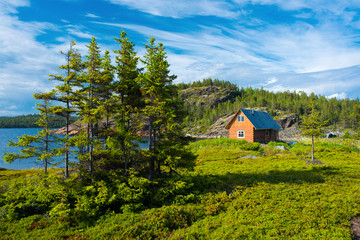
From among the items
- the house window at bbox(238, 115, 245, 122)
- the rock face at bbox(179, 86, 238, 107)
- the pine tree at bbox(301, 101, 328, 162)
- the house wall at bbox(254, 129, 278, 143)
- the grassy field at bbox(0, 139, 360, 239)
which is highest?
the rock face at bbox(179, 86, 238, 107)

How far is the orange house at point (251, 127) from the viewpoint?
41188 millimetres

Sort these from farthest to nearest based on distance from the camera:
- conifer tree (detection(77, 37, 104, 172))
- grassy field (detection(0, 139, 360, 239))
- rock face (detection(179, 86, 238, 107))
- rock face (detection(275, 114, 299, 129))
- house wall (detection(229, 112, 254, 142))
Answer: rock face (detection(179, 86, 238, 107)) → rock face (detection(275, 114, 299, 129)) → house wall (detection(229, 112, 254, 142)) → conifer tree (detection(77, 37, 104, 172)) → grassy field (detection(0, 139, 360, 239))

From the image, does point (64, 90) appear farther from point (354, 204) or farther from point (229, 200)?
point (354, 204)

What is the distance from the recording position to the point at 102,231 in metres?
8.91

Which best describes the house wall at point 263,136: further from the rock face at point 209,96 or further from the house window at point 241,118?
the rock face at point 209,96

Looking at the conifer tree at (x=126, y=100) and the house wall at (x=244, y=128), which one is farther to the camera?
the house wall at (x=244, y=128)

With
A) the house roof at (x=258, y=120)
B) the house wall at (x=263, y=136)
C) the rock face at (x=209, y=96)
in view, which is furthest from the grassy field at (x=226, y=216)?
the rock face at (x=209, y=96)

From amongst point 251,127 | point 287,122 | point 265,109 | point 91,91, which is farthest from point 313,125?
point 265,109

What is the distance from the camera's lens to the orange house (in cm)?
4119

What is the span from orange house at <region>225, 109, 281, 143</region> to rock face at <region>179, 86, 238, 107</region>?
13049 centimetres

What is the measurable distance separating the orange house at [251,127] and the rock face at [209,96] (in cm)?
13049

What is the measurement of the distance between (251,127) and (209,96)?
149m

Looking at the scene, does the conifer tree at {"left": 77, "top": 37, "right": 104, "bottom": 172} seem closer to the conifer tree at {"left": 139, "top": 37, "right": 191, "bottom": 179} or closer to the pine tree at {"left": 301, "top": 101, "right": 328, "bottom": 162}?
the conifer tree at {"left": 139, "top": 37, "right": 191, "bottom": 179}

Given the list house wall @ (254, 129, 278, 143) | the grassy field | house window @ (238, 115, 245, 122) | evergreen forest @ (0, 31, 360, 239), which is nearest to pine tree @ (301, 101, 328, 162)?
evergreen forest @ (0, 31, 360, 239)
